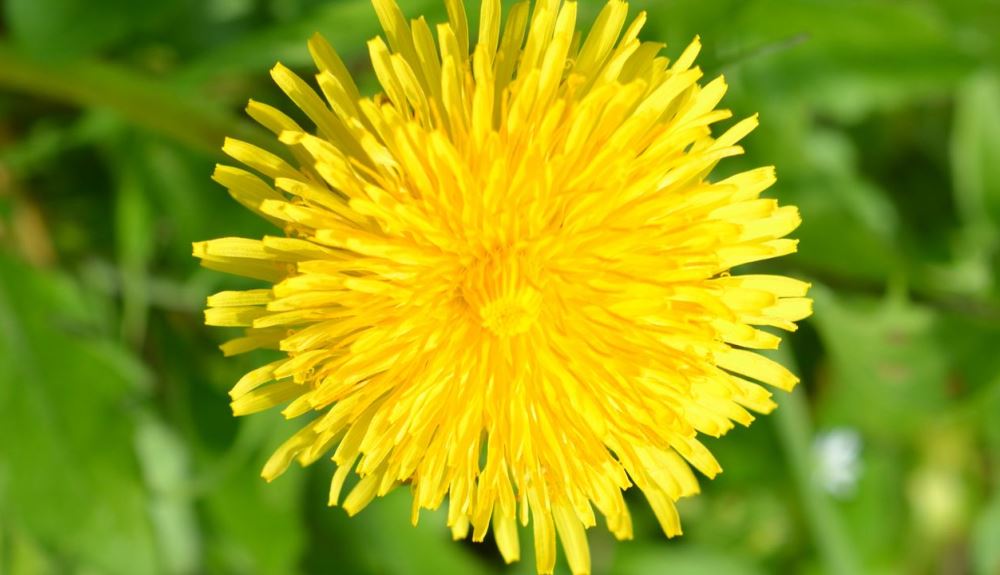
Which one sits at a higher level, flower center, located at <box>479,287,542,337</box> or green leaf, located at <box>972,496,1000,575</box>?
flower center, located at <box>479,287,542,337</box>

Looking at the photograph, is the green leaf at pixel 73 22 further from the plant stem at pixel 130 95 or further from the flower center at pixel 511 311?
the flower center at pixel 511 311

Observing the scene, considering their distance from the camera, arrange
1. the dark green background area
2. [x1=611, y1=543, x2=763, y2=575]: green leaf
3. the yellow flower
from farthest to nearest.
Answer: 1. [x1=611, y1=543, x2=763, y2=575]: green leaf
2. the dark green background area
3. the yellow flower

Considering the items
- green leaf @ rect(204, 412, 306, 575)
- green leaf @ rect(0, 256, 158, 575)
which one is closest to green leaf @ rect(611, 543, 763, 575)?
green leaf @ rect(204, 412, 306, 575)

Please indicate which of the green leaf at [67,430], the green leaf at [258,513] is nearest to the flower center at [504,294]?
the green leaf at [258,513]

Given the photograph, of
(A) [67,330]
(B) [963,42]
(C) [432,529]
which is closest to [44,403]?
(A) [67,330]

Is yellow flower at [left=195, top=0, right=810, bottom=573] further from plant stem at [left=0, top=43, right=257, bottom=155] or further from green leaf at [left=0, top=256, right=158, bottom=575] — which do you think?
green leaf at [left=0, top=256, right=158, bottom=575]

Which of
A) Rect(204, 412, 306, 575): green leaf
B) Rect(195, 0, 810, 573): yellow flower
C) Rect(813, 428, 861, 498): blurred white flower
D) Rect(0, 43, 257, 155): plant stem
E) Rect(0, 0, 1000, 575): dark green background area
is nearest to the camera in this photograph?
Rect(195, 0, 810, 573): yellow flower

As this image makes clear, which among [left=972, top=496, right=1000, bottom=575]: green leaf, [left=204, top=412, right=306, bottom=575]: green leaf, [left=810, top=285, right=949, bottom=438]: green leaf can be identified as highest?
[left=810, top=285, right=949, bottom=438]: green leaf

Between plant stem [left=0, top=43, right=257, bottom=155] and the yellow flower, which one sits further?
plant stem [left=0, top=43, right=257, bottom=155]
